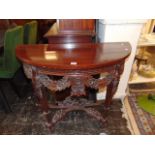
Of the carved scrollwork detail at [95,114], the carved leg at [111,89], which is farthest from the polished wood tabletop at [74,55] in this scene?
the carved scrollwork detail at [95,114]

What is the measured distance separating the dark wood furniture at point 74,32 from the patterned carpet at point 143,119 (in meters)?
0.95

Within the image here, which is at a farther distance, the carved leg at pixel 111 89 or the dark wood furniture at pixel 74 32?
the dark wood furniture at pixel 74 32

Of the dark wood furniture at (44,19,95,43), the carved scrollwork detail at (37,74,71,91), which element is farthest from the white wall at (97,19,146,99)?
the carved scrollwork detail at (37,74,71,91)

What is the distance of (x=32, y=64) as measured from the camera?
109 cm

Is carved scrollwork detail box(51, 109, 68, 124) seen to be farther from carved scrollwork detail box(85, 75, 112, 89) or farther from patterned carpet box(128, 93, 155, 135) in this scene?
patterned carpet box(128, 93, 155, 135)

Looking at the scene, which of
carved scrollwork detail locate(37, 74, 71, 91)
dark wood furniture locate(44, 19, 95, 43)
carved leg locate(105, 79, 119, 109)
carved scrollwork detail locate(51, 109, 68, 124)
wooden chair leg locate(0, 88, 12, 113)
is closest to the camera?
carved scrollwork detail locate(37, 74, 71, 91)

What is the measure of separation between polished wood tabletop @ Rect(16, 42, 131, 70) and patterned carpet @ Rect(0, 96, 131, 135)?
2.56 ft

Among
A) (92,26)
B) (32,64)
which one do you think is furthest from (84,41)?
(32,64)

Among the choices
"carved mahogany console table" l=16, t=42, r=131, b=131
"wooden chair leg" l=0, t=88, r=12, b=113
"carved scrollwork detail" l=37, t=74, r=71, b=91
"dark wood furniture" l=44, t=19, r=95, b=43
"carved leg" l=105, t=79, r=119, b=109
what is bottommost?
"wooden chair leg" l=0, t=88, r=12, b=113

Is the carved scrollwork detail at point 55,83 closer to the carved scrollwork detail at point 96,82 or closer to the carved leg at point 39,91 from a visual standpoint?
the carved leg at point 39,91

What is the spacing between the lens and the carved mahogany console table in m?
1.08

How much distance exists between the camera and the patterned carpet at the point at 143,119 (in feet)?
5.23

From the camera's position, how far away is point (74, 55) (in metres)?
1.18
